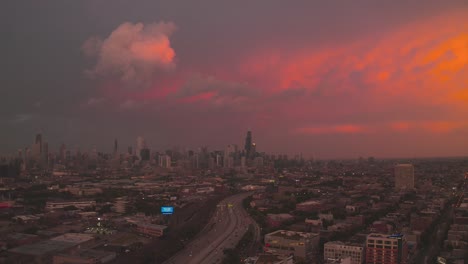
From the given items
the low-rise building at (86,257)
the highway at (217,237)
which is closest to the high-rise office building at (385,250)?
the highway at (217,237)

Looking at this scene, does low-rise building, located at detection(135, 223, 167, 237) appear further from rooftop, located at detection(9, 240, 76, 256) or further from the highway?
rooftop, located at detection(9, 240, 76, 256)

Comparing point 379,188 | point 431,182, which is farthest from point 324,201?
point 431,182

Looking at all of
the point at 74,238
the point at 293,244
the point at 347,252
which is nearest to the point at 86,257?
the point at 74,238

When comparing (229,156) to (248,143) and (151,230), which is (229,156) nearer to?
(248,143)

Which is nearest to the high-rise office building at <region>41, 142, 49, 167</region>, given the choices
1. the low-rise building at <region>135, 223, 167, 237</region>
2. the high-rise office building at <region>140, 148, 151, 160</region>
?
the high-rise office building at <region>140, 148, 151, 160</region>

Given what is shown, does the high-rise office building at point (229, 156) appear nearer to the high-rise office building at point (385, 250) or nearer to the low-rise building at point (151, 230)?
the low-rise building at point (151, 230)

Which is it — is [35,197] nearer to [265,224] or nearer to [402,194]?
[265,224]
